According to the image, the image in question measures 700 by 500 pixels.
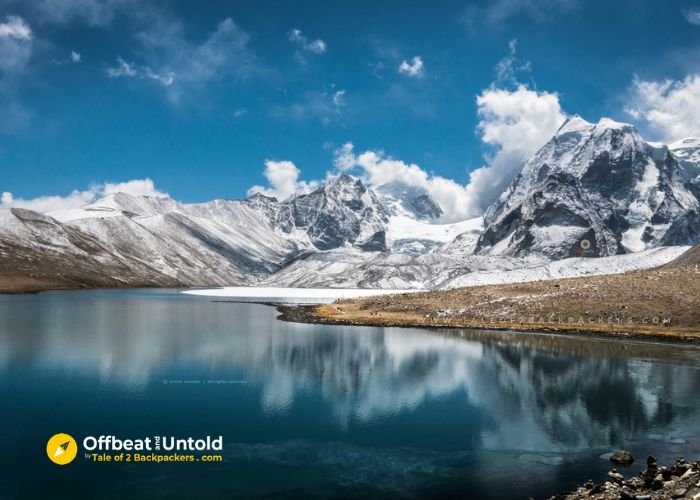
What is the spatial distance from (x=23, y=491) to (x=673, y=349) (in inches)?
3388

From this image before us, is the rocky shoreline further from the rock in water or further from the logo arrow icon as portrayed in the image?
the logo arrow icon

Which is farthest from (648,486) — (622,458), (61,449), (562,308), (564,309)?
(562,308)

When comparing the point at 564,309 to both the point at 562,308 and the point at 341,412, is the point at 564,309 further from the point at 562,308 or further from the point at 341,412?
the point at 341,412

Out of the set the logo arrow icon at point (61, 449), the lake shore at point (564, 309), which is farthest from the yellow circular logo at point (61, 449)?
the lake shore at point (564, 309)

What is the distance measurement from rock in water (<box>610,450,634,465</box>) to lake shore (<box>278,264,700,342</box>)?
220 ft

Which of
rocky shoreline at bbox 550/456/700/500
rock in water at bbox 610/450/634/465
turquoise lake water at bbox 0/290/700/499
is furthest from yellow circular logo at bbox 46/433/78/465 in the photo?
rock in water at bbox 610/450/634/465

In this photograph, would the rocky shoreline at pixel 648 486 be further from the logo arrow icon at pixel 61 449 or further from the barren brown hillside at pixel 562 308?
the barren brown hillside at pixel 562 308

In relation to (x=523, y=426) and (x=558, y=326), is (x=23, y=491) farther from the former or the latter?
(x=558, y=326)

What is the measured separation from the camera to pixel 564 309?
11988 centimetres

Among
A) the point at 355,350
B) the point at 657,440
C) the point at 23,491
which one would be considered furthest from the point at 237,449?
the point at 355,350

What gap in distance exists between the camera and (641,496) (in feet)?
85.1

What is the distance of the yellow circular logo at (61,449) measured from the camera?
32.0m

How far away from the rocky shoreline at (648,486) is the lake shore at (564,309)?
71.2m

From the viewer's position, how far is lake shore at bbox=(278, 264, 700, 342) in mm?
103688
